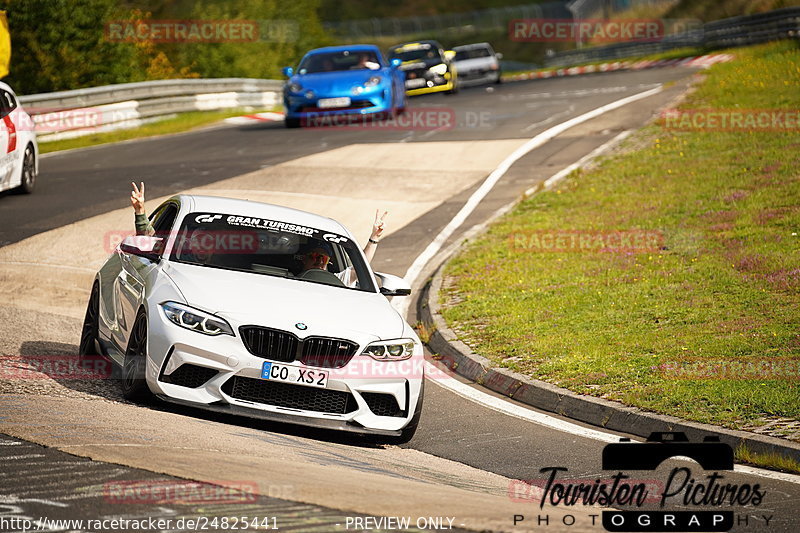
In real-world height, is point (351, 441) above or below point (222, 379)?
below

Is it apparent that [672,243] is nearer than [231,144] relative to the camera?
Yes

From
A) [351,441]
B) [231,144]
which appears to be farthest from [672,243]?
[231,144]

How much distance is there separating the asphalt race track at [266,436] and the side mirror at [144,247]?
41.3 inches

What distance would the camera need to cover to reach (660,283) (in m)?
12.9

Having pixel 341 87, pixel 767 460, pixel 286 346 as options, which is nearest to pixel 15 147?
pixel 341 87

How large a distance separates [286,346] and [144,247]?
5.68 ft

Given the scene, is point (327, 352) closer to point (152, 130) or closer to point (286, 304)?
point (286, 304)

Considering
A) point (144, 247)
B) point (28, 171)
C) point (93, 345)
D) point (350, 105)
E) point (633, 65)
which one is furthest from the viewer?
point (633, 65)

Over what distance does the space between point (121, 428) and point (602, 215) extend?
35.7 ft

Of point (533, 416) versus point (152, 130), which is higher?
point (533, 416)

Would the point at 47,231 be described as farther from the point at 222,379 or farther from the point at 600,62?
the point at 600,62

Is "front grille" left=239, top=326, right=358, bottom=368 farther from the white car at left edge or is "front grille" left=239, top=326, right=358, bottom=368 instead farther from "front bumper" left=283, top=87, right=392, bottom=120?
"front bumper" left=283, top=87, right=392, bottom=120

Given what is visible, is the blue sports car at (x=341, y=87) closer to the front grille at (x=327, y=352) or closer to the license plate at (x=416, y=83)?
the license plate at (x=416, y=83)

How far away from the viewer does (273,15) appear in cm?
5475
